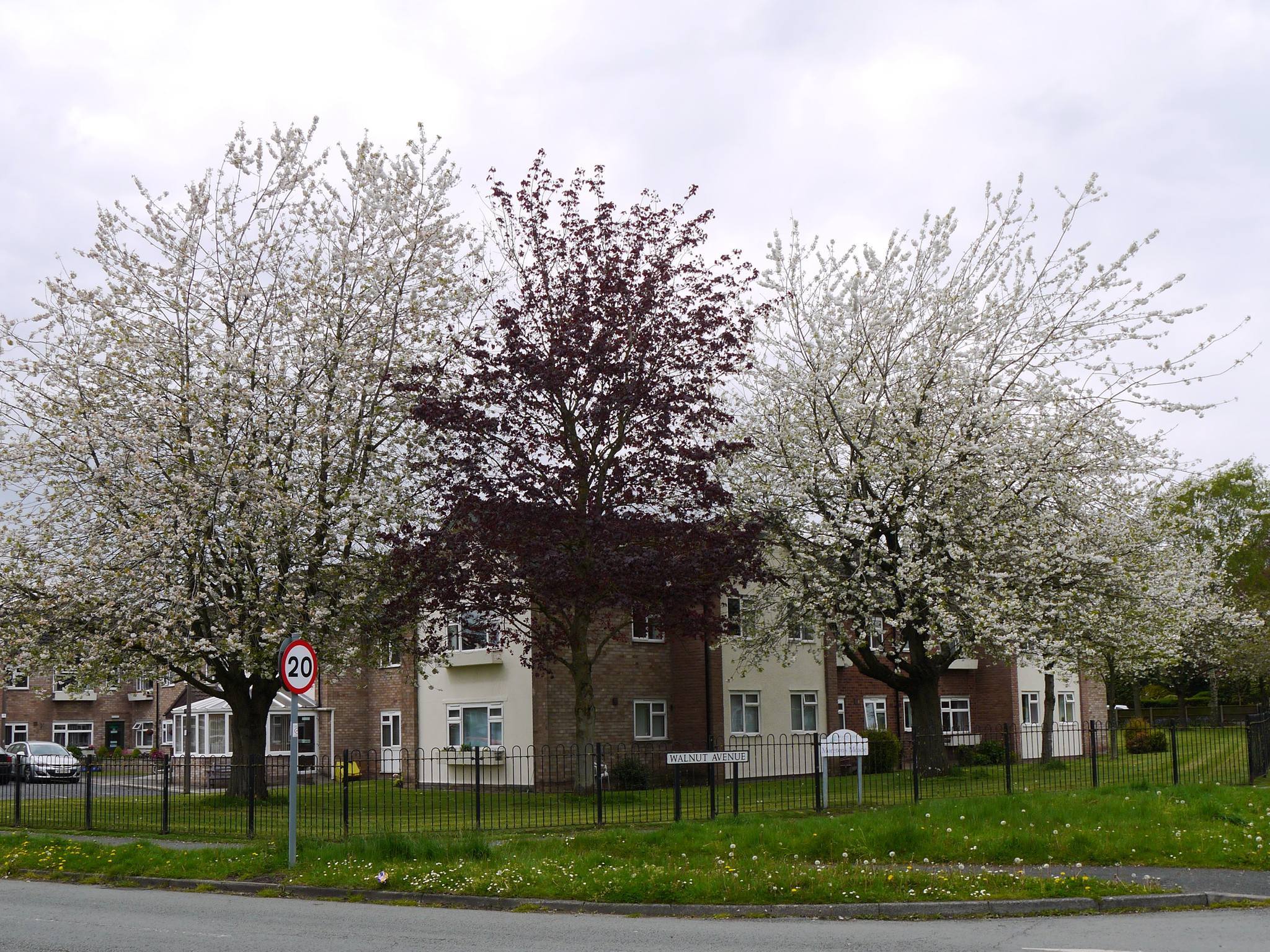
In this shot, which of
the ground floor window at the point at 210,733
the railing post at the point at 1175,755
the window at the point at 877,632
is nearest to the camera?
the railing post at the point at 1175,755

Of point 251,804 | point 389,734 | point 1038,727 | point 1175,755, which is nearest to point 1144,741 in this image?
point 1038,727

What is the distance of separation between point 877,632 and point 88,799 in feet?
58.6

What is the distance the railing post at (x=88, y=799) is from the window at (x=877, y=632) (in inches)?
645

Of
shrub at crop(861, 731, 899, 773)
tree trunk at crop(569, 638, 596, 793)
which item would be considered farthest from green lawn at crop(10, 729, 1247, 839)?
shrub at crop(861, 731, 899, 773)

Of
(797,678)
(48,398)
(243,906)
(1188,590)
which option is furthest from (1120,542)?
(48,398)

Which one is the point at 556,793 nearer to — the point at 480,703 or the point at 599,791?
the point at 599,791

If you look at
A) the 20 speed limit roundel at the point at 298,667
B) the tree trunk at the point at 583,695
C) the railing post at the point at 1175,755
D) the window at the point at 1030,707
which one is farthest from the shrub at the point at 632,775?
the window at the point at 1030,707

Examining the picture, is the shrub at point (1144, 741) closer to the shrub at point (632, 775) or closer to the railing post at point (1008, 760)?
the shrub at point (632, 775)

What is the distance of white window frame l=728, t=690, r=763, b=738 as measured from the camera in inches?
1423

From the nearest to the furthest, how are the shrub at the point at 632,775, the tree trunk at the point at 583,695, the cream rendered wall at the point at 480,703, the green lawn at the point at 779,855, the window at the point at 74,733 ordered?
the green lawn at the point at 779,855 < the tree trunk at the point at 583,695 < the shrub at the point at 632,775 < the cream rendered wall at the point at 480,703 < the window at the point at 74,733

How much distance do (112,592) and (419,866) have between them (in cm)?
1394

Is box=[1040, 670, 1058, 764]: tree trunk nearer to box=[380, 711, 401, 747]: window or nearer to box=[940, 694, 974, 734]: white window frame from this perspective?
box=[940, 694, 974, 734]: white window frame

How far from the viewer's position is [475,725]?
114ft

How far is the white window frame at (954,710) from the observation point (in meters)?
43.0
